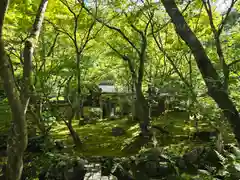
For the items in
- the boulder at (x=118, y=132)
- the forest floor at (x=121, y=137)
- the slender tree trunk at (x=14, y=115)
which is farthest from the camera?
the boulder at (x=118, y=132)

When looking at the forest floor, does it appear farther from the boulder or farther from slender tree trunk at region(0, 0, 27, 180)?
slender tree trunk at region(0, 0, 27, 180)

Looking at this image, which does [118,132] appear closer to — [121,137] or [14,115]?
[121,137]

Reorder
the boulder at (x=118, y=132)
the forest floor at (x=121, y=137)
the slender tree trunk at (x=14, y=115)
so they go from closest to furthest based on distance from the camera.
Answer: the slender tree trunk at (x=14, y=115) → the forest floor at (x=121, y=137) → the boulder at (x=118, y=132)

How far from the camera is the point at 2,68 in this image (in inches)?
67.9

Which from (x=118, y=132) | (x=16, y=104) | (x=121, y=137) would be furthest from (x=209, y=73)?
(x=118, y=132)

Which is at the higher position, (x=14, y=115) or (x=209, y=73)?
(x=209, y=73)

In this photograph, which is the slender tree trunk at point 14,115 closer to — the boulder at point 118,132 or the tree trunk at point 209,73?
the tree trunk at point 209,73

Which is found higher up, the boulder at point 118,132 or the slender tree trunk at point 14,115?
the slender tree trunk at point 14,115

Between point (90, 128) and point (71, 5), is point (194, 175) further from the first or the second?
point (71, 5)

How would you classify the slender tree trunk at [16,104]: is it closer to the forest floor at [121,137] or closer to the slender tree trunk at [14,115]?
the slender tree trunk at [14,115]

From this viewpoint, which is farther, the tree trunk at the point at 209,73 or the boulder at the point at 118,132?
the boulder at the point at 118,132

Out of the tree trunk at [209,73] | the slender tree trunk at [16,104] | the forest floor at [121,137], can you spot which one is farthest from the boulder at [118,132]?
the tree trunk at [209,73]

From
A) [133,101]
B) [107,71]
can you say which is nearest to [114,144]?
[133,101]

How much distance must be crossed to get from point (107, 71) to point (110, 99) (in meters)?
2.07
